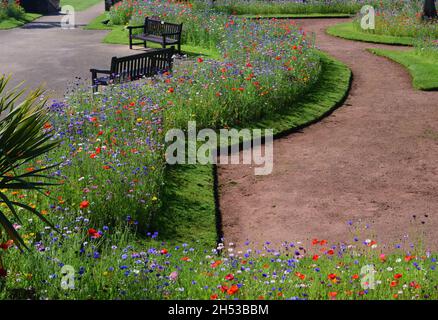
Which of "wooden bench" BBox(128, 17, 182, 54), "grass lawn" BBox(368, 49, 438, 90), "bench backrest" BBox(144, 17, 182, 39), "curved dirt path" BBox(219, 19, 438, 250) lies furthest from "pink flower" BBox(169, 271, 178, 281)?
"bench backrest" BBox(144, 17, 182, 39)

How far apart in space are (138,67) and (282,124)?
3281 millimetres

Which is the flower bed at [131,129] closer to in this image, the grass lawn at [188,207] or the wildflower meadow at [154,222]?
the wildflower meadow at [154,222]

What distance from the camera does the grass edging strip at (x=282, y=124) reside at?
8500mm

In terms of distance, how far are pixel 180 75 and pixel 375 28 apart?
1344cm

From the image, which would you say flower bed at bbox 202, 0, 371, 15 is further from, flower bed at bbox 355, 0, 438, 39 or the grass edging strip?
the grass edging strip

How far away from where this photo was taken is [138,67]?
1381 centimetres

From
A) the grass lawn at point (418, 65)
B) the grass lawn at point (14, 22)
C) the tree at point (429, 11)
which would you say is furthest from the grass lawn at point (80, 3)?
the grass lawn at point (418, 65)

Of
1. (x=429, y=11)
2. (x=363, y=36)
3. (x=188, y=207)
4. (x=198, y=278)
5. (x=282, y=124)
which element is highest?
(x=429, y=11)

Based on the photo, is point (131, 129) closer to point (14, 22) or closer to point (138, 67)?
point (138, 67)

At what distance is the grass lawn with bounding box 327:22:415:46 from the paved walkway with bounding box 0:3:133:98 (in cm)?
784

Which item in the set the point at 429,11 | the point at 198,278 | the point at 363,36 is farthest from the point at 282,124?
the point at 429,11

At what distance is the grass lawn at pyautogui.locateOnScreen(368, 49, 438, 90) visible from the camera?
1599 centimetres

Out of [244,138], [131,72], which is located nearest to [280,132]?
[244,138]

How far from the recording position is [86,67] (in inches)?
683
